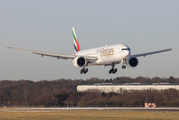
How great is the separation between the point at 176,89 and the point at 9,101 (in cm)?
5740

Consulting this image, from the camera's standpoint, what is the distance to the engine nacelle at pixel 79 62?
242 ft

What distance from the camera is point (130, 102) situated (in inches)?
4242

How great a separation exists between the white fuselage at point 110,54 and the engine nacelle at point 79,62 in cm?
199

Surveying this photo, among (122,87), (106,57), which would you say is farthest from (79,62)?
(122,87)

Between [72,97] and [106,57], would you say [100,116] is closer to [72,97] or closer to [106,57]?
[106,57]

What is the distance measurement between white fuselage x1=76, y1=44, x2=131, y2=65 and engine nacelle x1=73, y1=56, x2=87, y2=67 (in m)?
1.99

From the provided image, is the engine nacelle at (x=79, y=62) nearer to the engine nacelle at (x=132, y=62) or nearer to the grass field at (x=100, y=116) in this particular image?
the engine nacelle at (x=132, y=62)

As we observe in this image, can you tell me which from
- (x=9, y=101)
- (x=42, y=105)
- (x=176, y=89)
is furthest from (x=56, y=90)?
(x=176, y=89)

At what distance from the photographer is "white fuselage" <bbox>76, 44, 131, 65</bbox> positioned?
67.2 m

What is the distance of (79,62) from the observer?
74.2 m

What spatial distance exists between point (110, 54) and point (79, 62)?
823cm

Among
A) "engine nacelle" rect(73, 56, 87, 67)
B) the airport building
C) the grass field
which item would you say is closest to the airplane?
"engine nacelle" rect(73, 56, 87, 67)

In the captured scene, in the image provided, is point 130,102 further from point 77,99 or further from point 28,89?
point 28,89

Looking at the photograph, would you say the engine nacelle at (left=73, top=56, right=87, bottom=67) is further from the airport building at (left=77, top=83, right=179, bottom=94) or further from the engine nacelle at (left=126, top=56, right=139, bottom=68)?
the airport building at (left=77, top=83, right=179, bottom=94)
